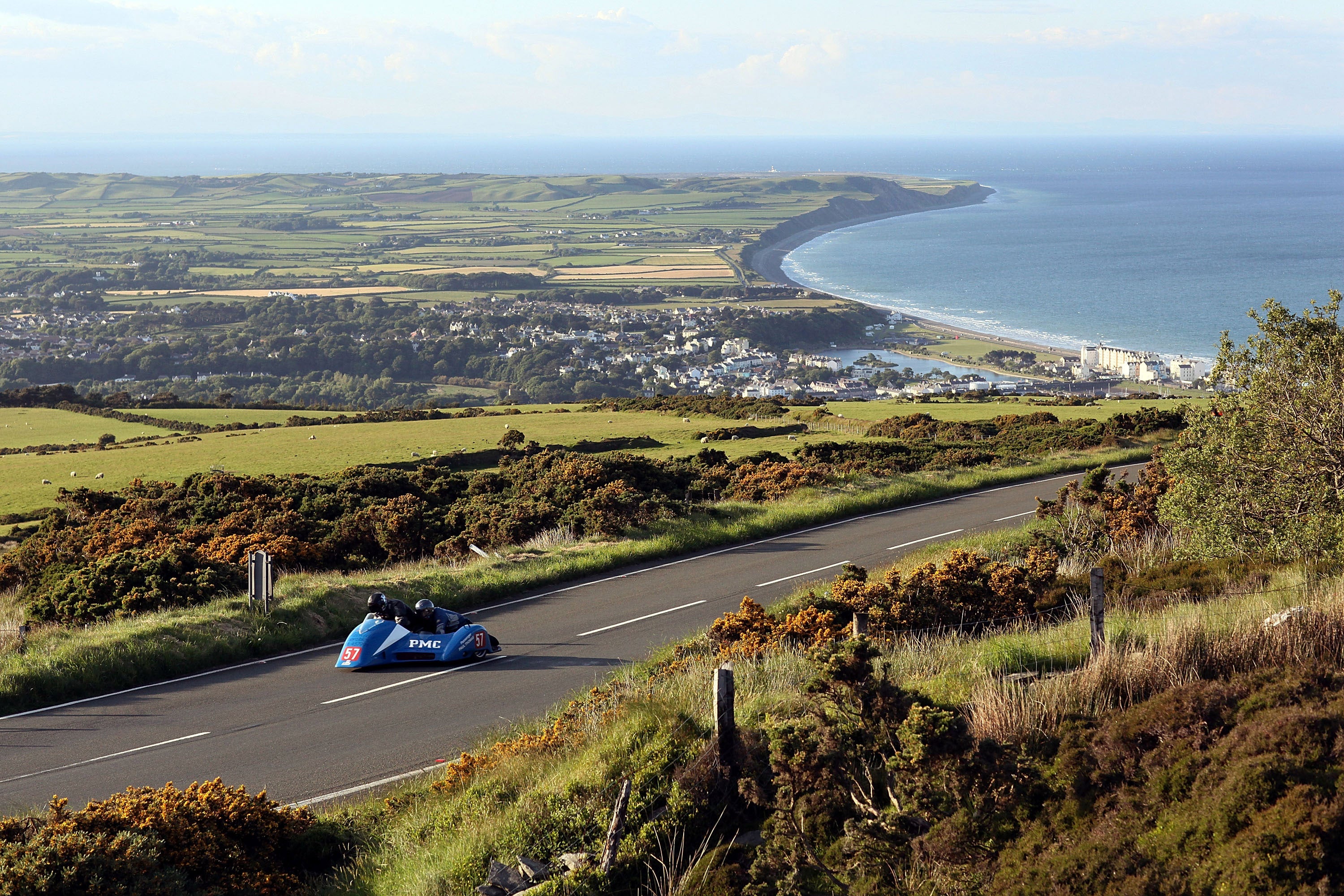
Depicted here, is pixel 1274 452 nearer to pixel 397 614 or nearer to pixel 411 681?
pixel 411 681

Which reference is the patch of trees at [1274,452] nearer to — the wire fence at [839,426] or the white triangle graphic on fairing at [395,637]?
the white triangle graphic on fairing at [395,637]

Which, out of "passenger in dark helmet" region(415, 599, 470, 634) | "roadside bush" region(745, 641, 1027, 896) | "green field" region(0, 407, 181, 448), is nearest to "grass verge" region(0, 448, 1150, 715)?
"passenger in dark helmet" region(415, 599, 470, 634)

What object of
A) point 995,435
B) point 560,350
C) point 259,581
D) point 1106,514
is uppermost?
point 1106,514

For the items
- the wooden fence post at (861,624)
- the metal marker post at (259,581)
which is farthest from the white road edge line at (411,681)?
the wooden fence post at (861,624)

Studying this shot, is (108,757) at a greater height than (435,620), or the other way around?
(435,620)

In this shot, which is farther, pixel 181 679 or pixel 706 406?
pixel 706 406

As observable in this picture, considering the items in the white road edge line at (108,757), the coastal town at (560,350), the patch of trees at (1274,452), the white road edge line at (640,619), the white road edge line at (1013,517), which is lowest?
the coastal town at (560,350)

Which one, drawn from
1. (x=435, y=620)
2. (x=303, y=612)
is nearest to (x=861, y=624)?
(x=435, y=620)
